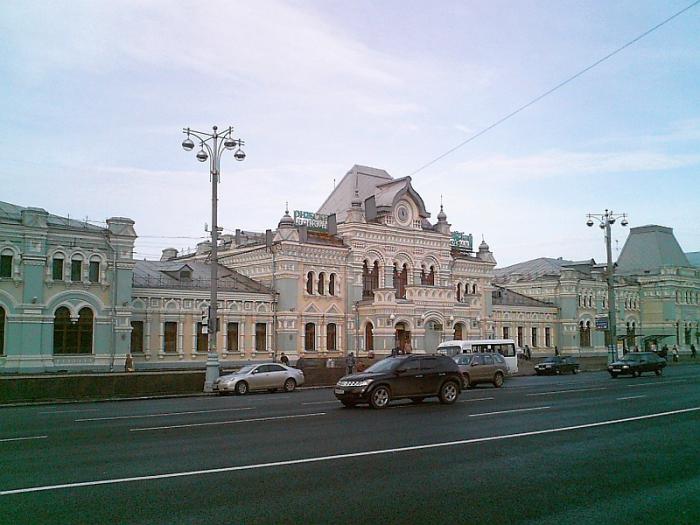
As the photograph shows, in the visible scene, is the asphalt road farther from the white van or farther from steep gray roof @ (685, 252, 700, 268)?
steep gray roof @ (685, 252, 700, 268)

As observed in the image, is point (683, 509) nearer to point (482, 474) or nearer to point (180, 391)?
point (482, 474)

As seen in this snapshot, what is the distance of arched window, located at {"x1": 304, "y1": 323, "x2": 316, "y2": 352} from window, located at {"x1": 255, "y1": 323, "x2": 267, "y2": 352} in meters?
3.26

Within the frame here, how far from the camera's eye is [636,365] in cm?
3953

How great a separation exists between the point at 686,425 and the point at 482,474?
799 cm

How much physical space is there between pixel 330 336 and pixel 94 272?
1893cm

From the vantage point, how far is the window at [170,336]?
43.5m

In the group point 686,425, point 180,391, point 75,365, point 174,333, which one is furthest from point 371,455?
point 174,333

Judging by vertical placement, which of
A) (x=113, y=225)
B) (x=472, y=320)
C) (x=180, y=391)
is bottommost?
(x=180, y=391)

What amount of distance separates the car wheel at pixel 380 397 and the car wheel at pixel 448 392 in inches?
77.9

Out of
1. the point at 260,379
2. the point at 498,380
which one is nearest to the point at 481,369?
the point at 498,380

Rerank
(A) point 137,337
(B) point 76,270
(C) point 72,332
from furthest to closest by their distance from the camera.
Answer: (A) point 137,337, (B) point 76,270, (C) point 72,332

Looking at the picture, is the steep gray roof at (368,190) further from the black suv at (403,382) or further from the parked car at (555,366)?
the black suv at (403,382)

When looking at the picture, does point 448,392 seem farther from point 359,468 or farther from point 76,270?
point 76,270

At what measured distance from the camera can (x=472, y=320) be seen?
57.1 m
